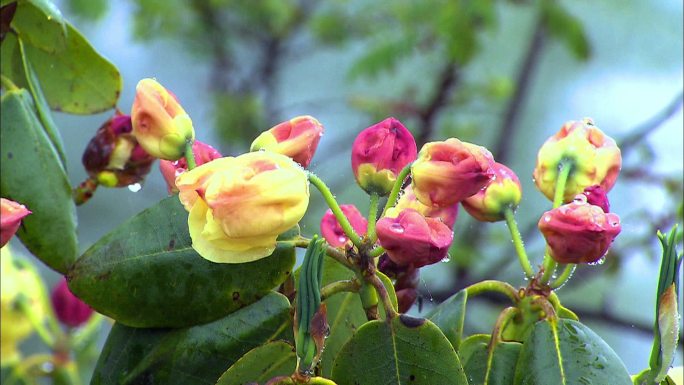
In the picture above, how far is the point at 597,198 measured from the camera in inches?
15.7

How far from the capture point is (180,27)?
1950 millimetres

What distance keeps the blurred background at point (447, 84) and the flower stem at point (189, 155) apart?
3.56 ft

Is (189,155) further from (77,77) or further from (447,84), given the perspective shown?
(447,84)

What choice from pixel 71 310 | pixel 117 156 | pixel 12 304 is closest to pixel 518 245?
pixel 117 156

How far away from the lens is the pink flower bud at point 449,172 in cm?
37

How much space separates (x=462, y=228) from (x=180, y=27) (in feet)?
2.35

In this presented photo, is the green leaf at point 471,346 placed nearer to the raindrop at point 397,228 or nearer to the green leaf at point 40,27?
the raindrop at point 397,228

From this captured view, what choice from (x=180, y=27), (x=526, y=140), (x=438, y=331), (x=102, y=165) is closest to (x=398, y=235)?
(x=438, y=331)

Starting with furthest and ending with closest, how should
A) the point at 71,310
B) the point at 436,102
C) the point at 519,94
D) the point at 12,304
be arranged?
the point at 519,94 < the point at 436,102 < the point at 71,310 < the point at 12,304

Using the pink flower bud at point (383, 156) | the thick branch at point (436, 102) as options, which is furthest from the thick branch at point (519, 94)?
the pink flower bud at point (383, 156)

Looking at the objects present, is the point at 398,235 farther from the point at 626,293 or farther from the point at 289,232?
the point at 626,293

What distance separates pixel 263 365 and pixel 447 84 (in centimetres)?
133

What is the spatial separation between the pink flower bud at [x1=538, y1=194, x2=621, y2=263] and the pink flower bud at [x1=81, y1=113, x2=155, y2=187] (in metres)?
0.23

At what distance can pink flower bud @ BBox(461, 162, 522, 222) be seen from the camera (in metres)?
0.43
